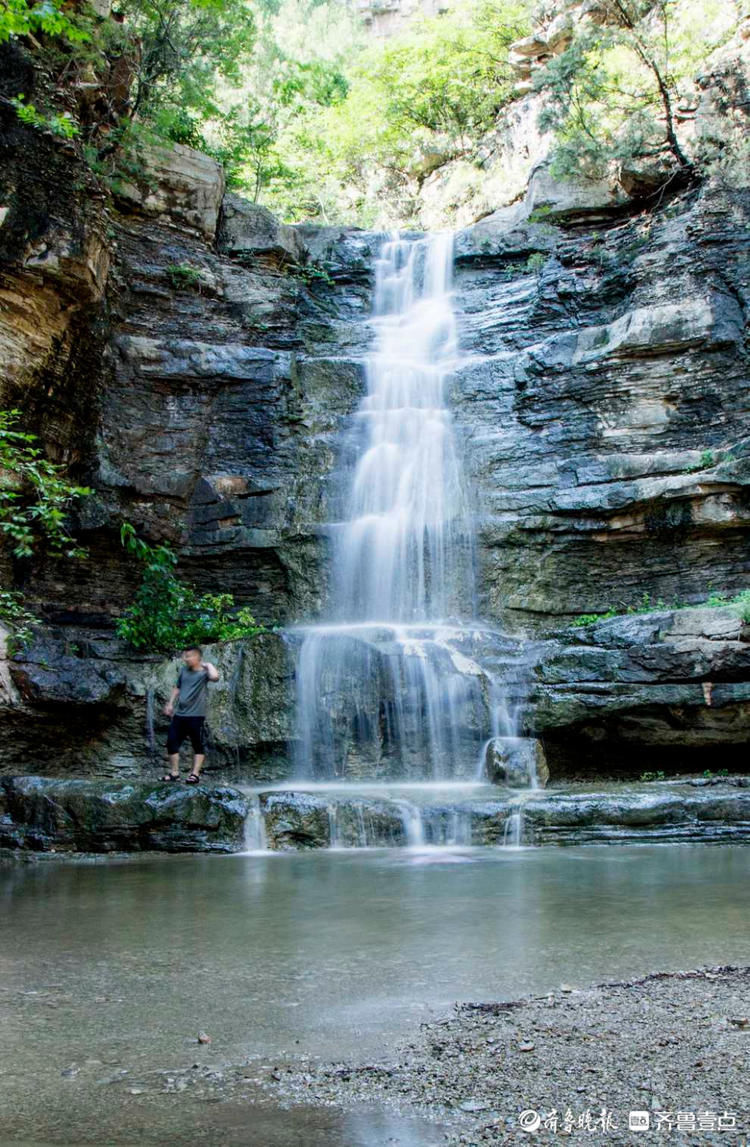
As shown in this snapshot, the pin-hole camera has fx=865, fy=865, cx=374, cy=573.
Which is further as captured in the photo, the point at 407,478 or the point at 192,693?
the point at 407,478

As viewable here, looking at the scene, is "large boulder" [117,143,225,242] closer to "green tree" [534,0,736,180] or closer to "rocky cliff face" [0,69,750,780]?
"rocky cliff face" [0,69,750,780]

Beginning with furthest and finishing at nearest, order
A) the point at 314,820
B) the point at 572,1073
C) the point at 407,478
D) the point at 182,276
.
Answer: the point at 182,276 → the point at 407,478 → the point at 314,820 → the point at 572,1073

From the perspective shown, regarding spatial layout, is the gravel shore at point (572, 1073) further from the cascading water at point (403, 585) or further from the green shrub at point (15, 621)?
the green shrub at point (15, 621)

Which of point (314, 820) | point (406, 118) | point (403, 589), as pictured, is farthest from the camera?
point (406, 118)

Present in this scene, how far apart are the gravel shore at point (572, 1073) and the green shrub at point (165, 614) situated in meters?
9.97

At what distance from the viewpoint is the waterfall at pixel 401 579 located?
451 inches

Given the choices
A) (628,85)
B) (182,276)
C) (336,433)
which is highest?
(628,85)

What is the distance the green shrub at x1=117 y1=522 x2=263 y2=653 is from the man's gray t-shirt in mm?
2609

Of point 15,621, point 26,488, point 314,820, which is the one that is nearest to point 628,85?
point 26,488

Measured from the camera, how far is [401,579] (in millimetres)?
14141

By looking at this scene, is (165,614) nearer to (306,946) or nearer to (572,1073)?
(306,946)

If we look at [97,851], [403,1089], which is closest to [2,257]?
[97,851]

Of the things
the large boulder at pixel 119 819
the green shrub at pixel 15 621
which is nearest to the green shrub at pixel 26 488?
the green shrub at pixel 15 621

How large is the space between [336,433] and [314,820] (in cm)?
863
